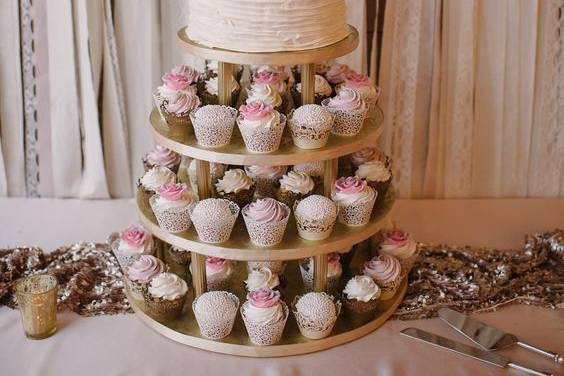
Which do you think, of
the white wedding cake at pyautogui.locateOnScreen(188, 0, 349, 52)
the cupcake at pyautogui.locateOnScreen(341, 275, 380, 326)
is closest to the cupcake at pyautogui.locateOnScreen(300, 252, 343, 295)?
the cupcake at pyautogui.locateOnScreen(341, 275, 380, 326)

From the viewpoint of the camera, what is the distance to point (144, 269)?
174 cm

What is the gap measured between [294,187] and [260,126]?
7.6 inches

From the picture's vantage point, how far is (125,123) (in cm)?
233

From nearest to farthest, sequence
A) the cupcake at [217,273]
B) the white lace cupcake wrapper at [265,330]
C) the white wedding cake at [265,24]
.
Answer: the white wedding cake at [265,24] < the white lace cupcake wrapper at [265,330] < the cupcake at [217,273]

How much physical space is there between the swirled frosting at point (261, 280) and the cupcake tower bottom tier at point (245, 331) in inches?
2.7

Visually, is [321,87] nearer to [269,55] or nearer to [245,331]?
[269,55]

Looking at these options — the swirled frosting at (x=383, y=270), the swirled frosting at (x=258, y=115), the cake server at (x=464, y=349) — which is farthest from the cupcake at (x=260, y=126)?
the cake server at (x=464, y=349)

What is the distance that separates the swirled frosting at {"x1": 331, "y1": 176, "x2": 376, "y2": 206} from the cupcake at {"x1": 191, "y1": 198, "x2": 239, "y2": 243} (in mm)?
213

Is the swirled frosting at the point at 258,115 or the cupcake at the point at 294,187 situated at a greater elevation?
the swirled frosting at the point at 258,115

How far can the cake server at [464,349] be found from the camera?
5.43 feet

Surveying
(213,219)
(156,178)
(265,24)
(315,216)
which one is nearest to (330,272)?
(315,216)

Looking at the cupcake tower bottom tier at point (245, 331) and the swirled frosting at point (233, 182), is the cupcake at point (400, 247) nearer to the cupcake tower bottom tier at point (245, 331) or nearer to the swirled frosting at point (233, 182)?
the cupcake tower bottom tier at point (245, 331)

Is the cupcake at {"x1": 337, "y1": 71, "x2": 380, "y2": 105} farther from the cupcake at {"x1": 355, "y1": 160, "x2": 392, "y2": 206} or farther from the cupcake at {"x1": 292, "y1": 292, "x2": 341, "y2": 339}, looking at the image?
the cupcake at {"x1": 292, "y1": 292, "x2": 341, "y2": 339}

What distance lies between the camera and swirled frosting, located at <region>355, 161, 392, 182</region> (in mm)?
1801
